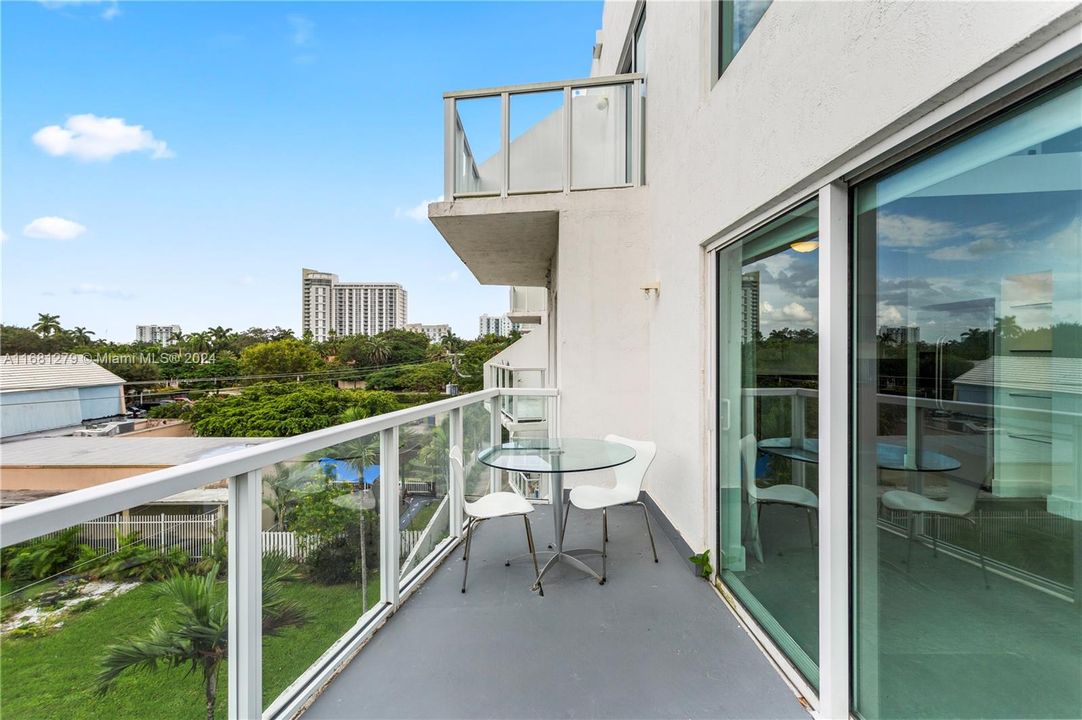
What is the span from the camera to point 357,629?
7.54 feet

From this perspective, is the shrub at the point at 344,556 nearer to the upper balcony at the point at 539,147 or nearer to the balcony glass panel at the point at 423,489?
the balcony glass panel at the point at 423,489

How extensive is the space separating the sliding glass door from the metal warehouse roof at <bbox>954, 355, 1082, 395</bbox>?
0.66 metres

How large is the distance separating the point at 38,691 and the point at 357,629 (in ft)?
4.63

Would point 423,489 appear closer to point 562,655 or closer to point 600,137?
point 562,655

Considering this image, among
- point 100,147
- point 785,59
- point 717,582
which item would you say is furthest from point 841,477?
point 100,147

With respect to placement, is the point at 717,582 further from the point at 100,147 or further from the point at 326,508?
the point at 100,147

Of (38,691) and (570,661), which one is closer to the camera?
(38,691)

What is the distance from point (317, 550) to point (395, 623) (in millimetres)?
756

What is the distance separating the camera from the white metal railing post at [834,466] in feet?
5.61

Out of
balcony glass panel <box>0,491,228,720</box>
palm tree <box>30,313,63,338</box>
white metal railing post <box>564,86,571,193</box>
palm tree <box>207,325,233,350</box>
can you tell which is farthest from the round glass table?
palm tree <box>207,325,233,350</box>

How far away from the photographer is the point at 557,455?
3.25 metres

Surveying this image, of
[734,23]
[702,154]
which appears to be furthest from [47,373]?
[734,23]

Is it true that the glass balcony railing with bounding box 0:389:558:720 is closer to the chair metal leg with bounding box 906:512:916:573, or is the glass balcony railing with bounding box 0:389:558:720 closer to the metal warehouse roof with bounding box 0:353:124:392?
the chair metal leg with bounding box 906:512:916:573

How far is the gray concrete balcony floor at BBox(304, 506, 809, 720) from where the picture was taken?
1888 millimetres
